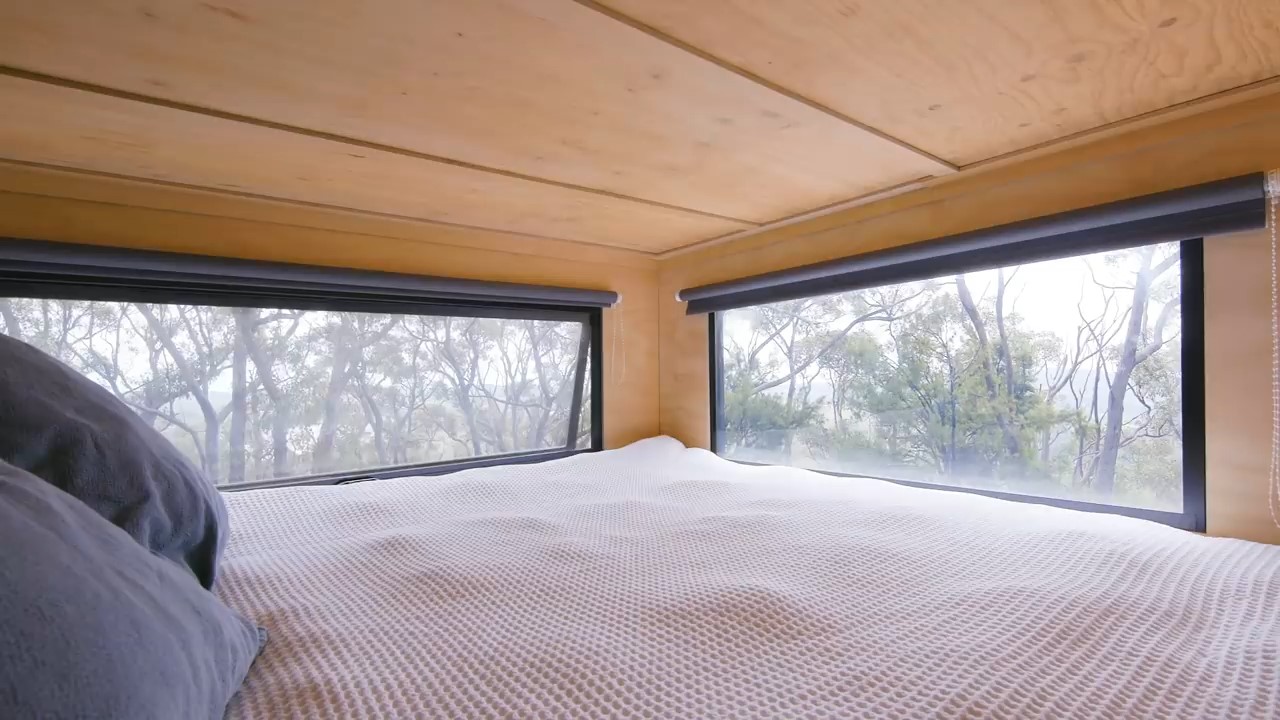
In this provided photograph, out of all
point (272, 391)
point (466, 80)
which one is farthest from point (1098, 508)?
point (272, 391)

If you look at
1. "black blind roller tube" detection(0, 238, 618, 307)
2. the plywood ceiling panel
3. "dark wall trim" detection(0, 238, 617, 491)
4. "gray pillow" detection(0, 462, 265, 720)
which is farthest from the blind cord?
"black blind roller tube" detection(0, 238, 618, 307)

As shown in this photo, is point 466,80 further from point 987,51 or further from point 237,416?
point 237,416

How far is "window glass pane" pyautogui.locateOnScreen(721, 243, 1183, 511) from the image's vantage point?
5.24 feet

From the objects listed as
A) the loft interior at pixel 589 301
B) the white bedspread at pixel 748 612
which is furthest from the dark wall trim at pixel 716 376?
the white bedspread at pixel 748 612

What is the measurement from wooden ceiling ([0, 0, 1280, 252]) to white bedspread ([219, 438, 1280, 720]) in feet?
3.38

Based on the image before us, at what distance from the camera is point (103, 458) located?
749 mm

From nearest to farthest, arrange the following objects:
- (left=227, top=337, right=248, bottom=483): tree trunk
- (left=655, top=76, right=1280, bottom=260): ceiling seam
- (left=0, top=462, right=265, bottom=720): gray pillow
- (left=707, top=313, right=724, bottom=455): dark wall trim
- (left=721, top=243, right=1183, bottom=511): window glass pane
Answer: (left=0, top=462, right=265, bottom=720): gray pillow, (left=655, top=76, right=1280, bottom=260): ceiling seam, (left=721, top=243, right=1183, bottom=511): window glass pane, (left=227, top=337, right=248, bottom=483): tree trunk, (left=707, top=313, right=724, bottom=455): dark wall trim

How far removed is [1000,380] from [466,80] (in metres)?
1.94

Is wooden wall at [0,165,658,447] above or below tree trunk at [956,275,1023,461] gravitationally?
above

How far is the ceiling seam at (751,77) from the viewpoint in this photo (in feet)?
3.21

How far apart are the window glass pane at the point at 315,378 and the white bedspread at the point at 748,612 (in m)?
0.73

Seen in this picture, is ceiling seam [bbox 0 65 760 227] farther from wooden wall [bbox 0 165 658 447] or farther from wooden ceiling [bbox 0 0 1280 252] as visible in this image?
wooden wall [bbox 0 165 658 447]

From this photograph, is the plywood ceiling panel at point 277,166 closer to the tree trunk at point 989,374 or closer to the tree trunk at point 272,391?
the tree trunk at point 272,391

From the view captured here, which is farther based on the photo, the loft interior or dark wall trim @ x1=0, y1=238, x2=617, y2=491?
dark wall trim @ x1=0, y1=238, x2=617, y2=491
